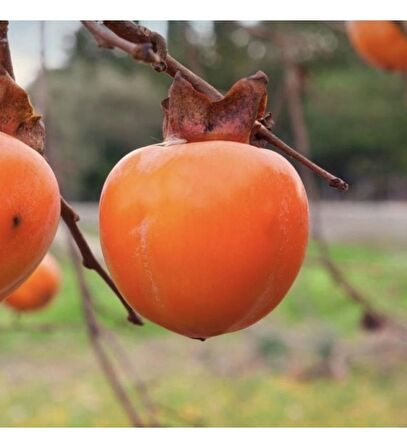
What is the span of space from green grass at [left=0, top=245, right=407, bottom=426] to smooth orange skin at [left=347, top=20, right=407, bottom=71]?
1.94m

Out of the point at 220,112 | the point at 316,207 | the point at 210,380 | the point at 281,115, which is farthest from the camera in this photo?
the point at 281,115

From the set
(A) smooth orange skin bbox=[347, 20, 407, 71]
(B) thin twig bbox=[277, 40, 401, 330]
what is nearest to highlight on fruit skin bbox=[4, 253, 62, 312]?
(B) thin twig bbox=[277, 40, 401, 330]

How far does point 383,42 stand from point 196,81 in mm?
790

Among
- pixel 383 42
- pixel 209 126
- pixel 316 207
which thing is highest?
pixel 209 126

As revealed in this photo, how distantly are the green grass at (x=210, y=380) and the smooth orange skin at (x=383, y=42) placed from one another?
194cm

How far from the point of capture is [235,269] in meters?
0.40

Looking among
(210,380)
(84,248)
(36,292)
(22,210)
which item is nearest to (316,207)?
(36,292)

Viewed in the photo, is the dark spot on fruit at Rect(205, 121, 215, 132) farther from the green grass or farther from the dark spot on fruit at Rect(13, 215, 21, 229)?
the green grass

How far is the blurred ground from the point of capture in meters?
3.59

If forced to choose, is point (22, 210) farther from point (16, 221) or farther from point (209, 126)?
point (209, 126)

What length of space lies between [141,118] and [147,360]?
471 centimetres

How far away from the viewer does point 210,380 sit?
4.17 meters
